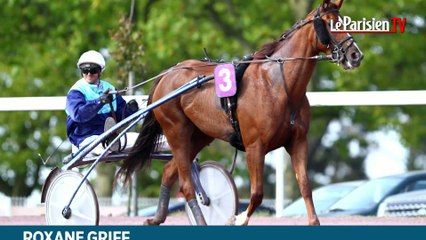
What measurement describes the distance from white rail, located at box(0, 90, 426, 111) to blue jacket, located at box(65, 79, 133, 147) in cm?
177

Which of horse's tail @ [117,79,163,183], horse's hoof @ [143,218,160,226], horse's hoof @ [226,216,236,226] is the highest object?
horse's tail @ [117,79,163,183]

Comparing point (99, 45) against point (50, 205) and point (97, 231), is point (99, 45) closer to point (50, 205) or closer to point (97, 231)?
point (50, 205)

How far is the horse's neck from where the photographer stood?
30.3 ft

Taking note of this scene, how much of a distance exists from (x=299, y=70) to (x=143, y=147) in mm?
1699

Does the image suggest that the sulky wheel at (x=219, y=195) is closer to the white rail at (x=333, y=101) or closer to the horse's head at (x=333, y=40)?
the horse's head at (x=333, y=40)

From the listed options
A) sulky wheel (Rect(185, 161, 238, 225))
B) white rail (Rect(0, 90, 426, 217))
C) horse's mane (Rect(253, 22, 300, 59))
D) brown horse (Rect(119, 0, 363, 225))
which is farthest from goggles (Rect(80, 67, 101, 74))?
white rail (Rect(0, 90, 426, 217))

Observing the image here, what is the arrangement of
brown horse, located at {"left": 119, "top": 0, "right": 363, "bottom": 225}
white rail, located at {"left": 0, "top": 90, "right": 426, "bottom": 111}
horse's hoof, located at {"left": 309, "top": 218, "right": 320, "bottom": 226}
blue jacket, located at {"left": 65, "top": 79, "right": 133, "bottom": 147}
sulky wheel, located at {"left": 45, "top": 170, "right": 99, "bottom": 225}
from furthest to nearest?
white rail, located at {"left": 0, "top": 90, "right": 426, "bottom": 111} < blue jacket, located at {"left": 65, "top": 79, "right": 133, "bottom": 147} < sulky wheel, located at {"left": 45, "top": 170, "right": 99, "bottom": 225} < brown horse, located at {"left": 119, "top": 0, "right": 363, "bottom": 225} < horse's hoof, located at {"left": 309, "top": 218, "right": 320, "bottom": 226}

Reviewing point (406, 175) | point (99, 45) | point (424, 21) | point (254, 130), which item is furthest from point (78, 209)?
point (424, 21)

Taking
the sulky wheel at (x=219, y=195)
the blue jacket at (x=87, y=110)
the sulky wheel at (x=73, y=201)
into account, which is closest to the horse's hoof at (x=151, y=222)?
the sulky wheel at (x=219, y=195)

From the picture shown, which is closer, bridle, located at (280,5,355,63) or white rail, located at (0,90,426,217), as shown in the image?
bridle, located at (280,5,355,63)

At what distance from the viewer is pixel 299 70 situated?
9273mm

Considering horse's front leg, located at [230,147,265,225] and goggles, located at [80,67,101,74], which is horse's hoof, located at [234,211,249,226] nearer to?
horse's front leg, located at [230,147,265,225]

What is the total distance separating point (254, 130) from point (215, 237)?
2.04 meters

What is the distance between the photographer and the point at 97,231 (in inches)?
297
